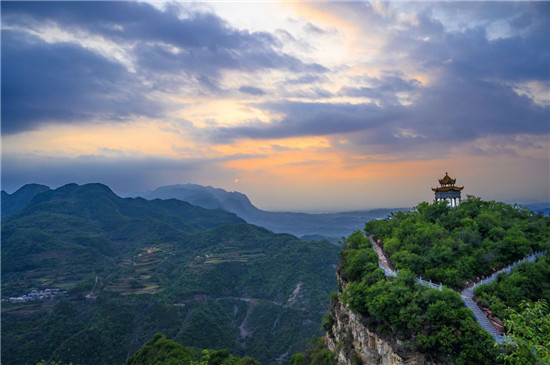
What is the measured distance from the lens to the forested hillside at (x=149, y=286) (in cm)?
5603

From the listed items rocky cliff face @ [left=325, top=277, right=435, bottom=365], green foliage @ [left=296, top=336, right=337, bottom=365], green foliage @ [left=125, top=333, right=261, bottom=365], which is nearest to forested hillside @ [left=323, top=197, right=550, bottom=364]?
rocky cliff face @ [left=325, top=277, right=435, bottom=365]

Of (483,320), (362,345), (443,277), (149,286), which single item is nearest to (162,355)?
(362,345)

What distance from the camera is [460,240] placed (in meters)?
25.4

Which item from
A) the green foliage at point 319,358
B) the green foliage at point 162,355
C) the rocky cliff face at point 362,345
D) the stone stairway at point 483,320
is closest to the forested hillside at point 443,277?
the rocky cliff face at point 362,345

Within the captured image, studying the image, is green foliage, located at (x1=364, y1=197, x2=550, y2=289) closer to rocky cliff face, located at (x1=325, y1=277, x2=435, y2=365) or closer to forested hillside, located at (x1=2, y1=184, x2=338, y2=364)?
rocky cliff face, located at (x1=325, y1=277, x2=435, y2=365)

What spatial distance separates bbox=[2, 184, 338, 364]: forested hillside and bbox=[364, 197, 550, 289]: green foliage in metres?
36.3

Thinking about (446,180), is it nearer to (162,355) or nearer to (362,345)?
(362,345)

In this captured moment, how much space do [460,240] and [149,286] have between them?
76.6 meters

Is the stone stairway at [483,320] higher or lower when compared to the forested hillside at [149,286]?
higher

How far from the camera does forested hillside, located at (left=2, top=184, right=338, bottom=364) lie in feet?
184

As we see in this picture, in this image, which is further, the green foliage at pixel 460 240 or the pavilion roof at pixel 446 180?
the pavilion roof at pixel 446 180

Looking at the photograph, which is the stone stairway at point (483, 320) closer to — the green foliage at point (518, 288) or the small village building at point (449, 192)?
the green foliage at point (518, 288)

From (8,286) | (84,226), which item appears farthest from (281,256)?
(84,226)

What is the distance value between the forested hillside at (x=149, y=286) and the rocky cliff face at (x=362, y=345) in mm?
31903
